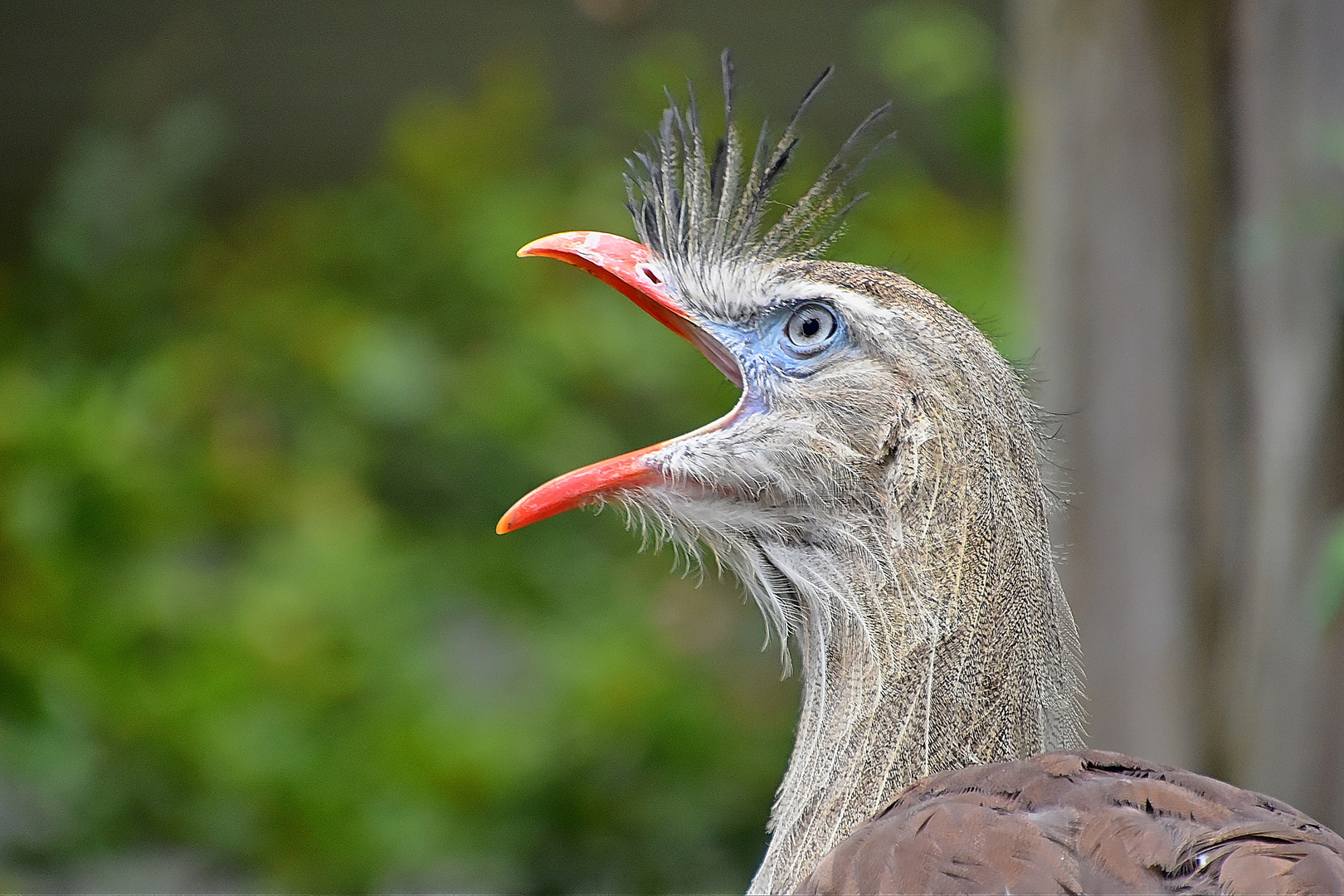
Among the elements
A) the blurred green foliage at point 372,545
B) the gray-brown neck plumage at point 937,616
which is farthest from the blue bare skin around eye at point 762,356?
the blurred green foliage at point 372,545

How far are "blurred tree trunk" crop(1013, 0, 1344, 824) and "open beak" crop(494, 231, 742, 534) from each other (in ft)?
4.04

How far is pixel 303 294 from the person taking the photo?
3.87 meters

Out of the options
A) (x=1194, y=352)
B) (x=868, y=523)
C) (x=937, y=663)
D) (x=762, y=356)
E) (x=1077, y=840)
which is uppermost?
(x=1194, y=352)

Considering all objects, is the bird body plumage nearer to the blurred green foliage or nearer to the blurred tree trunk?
the blurred tree trunk

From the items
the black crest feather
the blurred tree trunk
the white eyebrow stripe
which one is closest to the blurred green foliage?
the blurred tree trunk

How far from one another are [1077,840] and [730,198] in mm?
750

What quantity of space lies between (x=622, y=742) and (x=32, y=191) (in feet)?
9.79

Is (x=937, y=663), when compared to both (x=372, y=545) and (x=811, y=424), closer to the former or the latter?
(x=811, y=424)

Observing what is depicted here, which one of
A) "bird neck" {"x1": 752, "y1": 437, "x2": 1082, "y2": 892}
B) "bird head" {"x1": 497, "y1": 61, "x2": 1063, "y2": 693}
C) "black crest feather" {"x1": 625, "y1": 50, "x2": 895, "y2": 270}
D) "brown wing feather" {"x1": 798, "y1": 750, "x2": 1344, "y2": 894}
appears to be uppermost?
"black crest feather" {"x1": 625, "y1": 50, "x2": 895, "y2": 270}

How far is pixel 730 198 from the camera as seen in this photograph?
148 centimetres

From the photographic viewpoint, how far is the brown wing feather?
107cm

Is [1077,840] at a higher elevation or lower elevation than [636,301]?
lower

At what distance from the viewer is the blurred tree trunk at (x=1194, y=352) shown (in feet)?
7.66

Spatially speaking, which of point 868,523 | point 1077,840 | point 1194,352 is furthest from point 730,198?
point 1194,352
